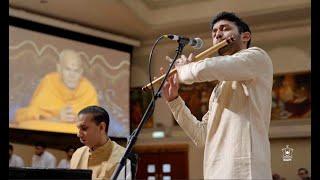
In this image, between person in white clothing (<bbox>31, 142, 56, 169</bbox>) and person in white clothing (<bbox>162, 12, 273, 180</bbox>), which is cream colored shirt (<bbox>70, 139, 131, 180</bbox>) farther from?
person in white clothing (<bbox>31, 142, 56, 169</bbox>)

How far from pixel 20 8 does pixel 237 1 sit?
14.2 feet

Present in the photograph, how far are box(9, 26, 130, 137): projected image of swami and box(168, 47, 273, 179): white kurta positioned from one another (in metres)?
8.96

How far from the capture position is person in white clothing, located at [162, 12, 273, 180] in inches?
103

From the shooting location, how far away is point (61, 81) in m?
12.5

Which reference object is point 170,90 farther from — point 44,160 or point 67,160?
point 67,160

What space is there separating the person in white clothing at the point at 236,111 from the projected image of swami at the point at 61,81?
8.95 meters

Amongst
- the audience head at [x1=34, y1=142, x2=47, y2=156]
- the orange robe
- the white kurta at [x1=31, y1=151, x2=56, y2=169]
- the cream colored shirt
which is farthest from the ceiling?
the cream colored shirt

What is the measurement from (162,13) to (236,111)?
10.3 meters

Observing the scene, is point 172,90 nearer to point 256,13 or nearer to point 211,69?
point 211,69

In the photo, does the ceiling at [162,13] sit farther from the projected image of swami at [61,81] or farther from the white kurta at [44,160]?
the white kurta at [44,160]

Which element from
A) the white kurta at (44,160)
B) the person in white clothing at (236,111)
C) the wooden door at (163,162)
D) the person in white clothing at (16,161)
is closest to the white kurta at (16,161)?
the person in white clothing at (16,161)

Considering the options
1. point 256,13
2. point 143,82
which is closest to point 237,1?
point 256,13

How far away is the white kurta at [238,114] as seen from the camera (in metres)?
2.62

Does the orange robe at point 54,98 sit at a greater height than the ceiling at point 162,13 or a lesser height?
lesser
